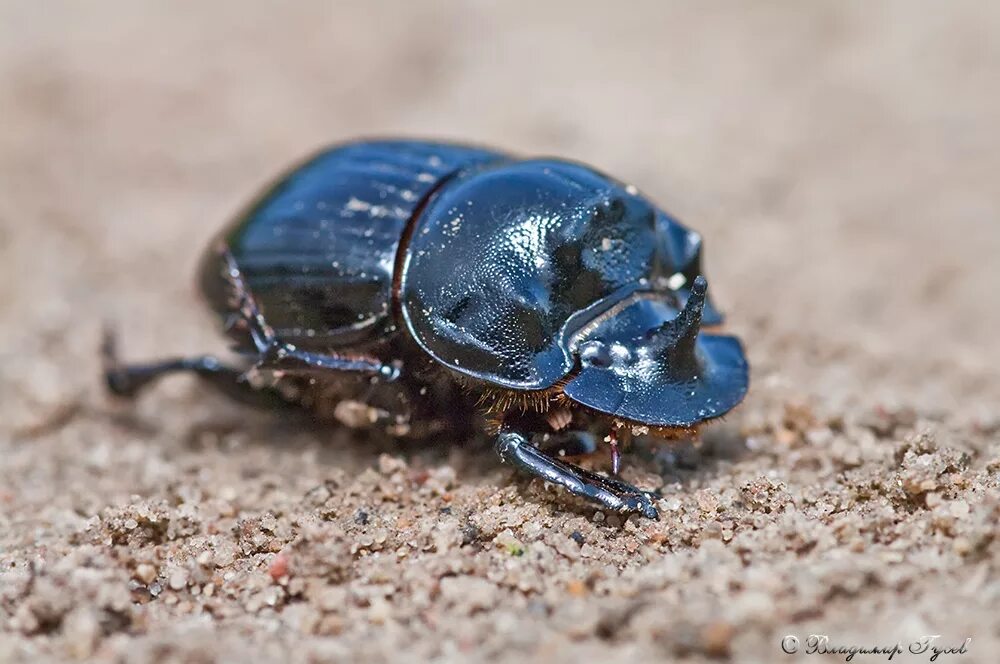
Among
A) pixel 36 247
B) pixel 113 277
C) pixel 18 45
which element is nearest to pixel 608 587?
pixel 113 277

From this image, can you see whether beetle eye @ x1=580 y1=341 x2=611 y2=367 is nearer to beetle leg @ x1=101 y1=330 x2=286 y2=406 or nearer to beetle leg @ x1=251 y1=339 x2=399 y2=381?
beetle leg @ x1=251 y1=339 x2=399 y2=381

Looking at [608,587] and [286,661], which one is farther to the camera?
[608,587]

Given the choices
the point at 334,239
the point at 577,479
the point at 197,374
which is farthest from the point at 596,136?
the point at 577,479

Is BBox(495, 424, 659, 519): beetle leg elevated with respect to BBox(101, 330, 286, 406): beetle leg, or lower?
elevated

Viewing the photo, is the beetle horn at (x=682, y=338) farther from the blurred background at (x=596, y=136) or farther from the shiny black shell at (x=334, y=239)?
the blurred background at (x=596, y=136)

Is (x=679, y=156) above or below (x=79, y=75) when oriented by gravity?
above

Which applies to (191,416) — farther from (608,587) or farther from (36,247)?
(608,587)

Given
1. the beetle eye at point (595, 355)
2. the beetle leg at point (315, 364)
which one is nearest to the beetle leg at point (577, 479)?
the beetle eye at point (595, 355)

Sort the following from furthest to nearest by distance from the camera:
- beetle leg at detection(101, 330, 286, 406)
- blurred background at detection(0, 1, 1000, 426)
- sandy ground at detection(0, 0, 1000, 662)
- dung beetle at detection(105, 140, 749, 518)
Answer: blurred background at detection(0, 1, 1000, 426), beetle leg at detection(101, 330, 286, 406), dung beetle at detection(105, 140, 749, 518), sandy ground at detection(0, 0, 1000, 662)

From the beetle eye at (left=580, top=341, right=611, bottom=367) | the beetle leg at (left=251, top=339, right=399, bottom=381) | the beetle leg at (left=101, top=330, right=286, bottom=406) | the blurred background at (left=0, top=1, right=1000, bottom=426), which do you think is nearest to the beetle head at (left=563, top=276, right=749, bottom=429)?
the beetle eye at (left=580, top=341, right=611, bottom=367)
